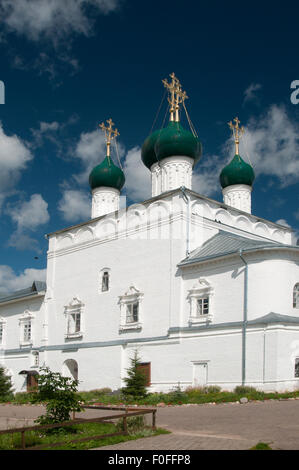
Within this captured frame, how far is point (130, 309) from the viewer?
54.8ft

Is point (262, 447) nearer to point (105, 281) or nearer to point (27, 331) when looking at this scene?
point (105, 281)

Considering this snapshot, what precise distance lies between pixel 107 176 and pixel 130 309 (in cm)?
602

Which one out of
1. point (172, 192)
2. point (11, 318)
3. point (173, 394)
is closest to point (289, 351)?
point (173, 394)

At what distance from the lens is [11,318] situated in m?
21.9

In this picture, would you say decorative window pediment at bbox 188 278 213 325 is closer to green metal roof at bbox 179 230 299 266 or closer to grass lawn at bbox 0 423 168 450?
green metal roof at bbox 179 230 299 266

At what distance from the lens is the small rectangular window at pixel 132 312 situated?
1648 centimetres

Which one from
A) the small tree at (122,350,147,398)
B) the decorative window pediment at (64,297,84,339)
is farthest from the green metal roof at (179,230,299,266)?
the decorative window pediment at (64,297,84,339)

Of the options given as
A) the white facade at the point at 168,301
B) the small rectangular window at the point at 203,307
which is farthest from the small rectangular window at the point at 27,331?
the small rectangular window at the point at 203,307

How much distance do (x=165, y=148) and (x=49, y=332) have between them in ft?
26.9

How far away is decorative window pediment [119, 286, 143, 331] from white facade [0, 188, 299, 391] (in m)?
0.03

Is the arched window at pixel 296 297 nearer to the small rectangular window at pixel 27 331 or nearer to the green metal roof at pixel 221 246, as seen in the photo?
the green metal roof at pixel 221 246

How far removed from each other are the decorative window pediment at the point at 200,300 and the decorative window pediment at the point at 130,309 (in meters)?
2.03
